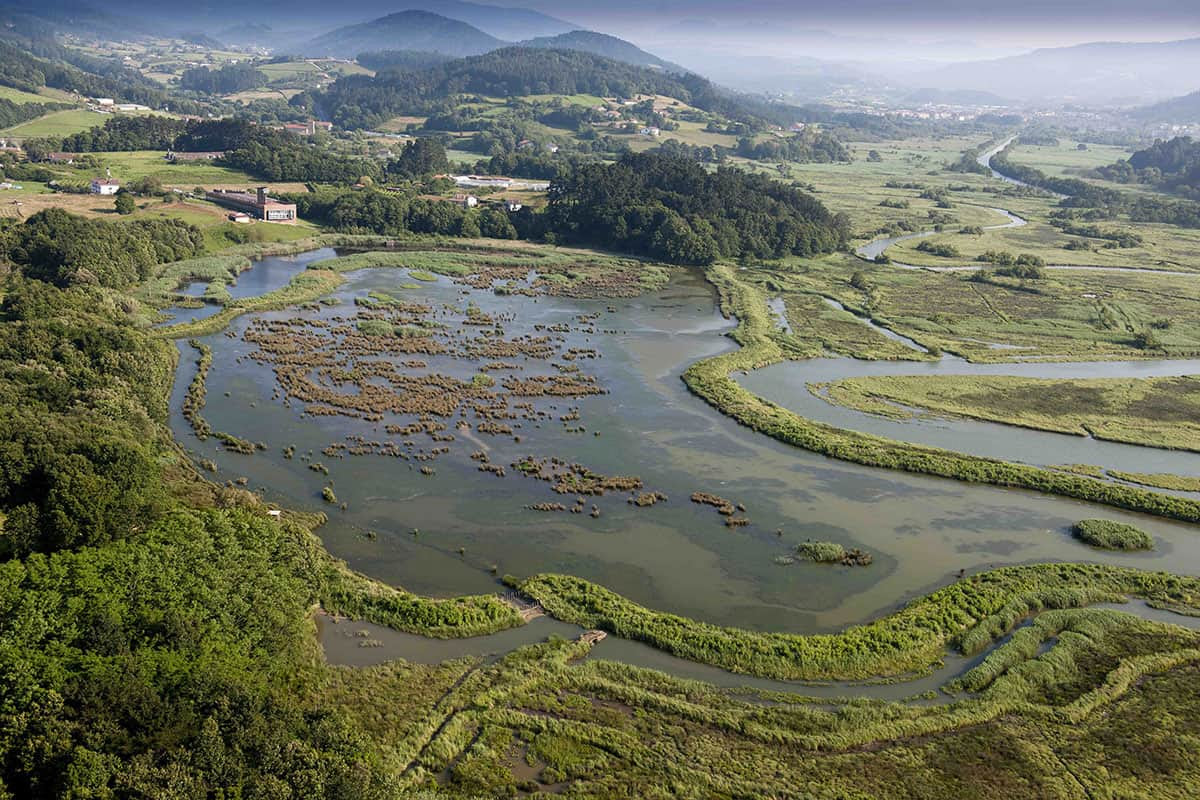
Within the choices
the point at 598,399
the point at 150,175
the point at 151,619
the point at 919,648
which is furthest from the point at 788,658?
the point at 150,175

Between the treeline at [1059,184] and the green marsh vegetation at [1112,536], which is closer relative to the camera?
the green marsh vegetation at [1112,536]

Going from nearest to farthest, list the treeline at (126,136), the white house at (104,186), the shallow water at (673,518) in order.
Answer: the shallow water at (673,518) → the white house at (104,186) → the treeline at (126,136)

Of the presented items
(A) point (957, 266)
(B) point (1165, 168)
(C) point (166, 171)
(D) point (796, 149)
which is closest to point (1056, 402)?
(A) point (957, 266)

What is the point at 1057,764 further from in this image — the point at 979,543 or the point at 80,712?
the point at 80,712

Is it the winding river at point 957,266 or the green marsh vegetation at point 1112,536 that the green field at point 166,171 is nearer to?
the winding river at point 957,266

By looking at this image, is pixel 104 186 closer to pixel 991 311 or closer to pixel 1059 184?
pixel 991 311

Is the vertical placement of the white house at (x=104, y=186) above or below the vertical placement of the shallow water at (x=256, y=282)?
above

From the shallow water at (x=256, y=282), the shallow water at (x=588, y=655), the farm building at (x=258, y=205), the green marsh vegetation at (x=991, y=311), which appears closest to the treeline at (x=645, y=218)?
the farm building at (x=258, y=205)

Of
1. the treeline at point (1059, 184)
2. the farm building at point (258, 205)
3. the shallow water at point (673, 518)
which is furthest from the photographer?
the treeline at point (1059, 184)

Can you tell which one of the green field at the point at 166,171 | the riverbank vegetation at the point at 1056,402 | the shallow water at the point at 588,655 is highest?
the green field at the point at 166,171
